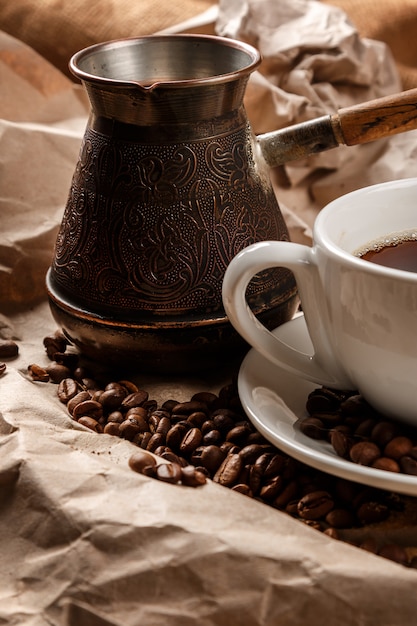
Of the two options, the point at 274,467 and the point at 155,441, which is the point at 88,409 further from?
the point at 274,467

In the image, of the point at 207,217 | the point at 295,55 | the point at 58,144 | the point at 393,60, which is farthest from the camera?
the point at 393,60

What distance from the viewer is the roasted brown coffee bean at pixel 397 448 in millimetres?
1028

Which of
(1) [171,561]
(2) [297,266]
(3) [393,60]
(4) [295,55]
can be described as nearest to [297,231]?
(4) [295,55]

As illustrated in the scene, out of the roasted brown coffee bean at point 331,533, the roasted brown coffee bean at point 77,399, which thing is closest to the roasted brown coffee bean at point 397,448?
the roasted brown coffee bean at point 331,533

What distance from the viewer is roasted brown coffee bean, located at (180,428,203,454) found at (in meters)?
1.16

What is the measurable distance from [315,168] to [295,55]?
225mm

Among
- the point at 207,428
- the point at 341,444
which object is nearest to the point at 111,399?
the point at 207,428

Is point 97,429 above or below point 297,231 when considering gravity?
above

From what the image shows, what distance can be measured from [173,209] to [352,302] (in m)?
0.31

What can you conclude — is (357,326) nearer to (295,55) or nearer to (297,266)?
(297,266)

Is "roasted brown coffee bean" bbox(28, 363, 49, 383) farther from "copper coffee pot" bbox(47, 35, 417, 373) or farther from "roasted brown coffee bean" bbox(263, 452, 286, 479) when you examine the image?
"roasted brown coffee bean" bbox(263, 452, 286, 479)

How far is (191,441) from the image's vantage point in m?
1.16

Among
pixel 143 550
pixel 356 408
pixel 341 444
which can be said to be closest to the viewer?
pixel 143 550

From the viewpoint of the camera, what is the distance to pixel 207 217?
124 cm
